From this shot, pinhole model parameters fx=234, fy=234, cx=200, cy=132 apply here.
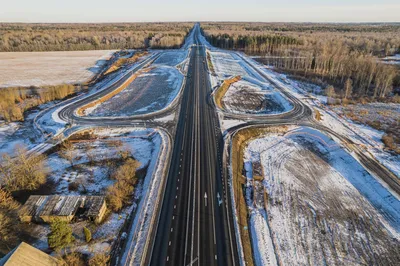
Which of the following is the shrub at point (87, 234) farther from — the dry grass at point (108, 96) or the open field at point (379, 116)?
the open field at point (379, 116)

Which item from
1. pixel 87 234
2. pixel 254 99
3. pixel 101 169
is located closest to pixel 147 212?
pixel 87 234

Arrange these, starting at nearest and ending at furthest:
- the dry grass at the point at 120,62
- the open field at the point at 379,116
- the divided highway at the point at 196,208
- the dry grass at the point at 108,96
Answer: the divided highway at the point at 196,208
the open field at the point at 379,116
the dry grass at the point at 108,96
the dry grass at the point at 120,62

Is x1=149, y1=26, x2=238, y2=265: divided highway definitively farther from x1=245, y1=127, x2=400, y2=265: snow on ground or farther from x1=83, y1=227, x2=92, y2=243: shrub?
x1=83, y1=227, x2=92, y2=243: shrub

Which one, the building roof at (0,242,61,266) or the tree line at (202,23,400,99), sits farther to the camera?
the tree line at (202,23,400,99)

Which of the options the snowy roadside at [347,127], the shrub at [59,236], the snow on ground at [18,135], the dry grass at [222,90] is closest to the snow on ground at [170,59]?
the dry grass at [222,90]

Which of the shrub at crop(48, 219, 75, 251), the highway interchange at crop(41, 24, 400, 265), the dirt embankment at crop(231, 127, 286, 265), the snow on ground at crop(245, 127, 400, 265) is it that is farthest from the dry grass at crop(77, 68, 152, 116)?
the snow on ground at crop(245, 127, 400, 265)

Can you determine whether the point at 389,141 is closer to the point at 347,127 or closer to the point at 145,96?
the point at 347,127

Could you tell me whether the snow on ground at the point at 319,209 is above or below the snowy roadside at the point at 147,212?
below
